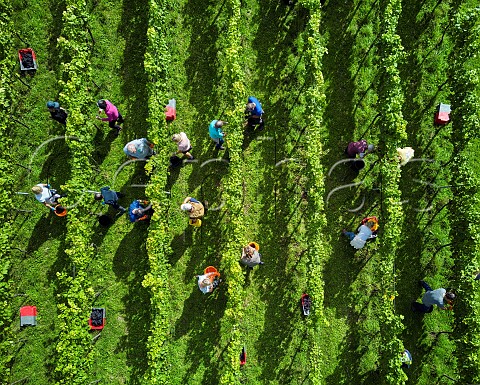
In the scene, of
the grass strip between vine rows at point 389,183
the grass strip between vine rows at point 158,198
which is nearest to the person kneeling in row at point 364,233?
the grass strip between vine rows at point 389,183

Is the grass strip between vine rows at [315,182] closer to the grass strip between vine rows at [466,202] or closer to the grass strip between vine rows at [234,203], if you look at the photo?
the grass strip between vine rows at [234,203]

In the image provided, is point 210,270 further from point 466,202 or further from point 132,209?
point 466,202

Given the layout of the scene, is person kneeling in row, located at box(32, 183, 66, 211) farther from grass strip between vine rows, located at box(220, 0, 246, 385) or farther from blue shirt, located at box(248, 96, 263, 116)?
blue shirt, located at box(248, 96, 263, 116)

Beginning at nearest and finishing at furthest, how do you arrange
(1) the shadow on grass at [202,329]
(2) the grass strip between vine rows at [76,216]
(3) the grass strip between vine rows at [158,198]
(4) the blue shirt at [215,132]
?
(2) the grass strip between vine rows at [76,216], (3) the grass strip between vine rows at [158,198], (4) the blue shirt at [215,132], (1) the shadow on grass at [202,329]

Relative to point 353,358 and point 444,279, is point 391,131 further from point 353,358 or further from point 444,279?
point 353,358

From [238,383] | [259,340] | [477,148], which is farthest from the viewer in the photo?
[477,148]

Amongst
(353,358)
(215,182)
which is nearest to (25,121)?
(215,182)
